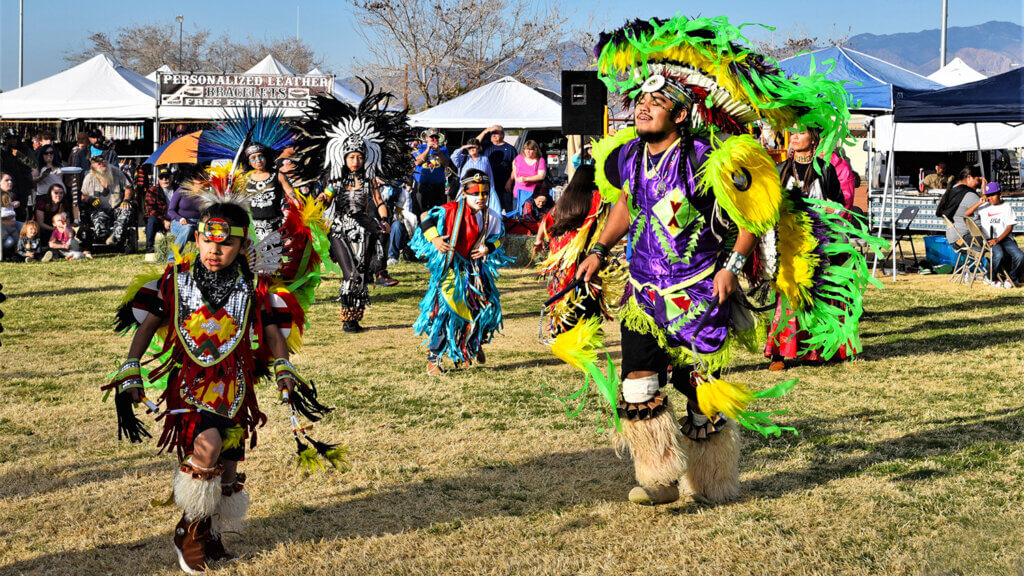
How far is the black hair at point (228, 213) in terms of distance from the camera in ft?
12.2

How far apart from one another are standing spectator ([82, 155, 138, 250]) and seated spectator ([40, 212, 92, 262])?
68 centimetres

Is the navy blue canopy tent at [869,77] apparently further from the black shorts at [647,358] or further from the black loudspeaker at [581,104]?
the black shorts at [647,358]

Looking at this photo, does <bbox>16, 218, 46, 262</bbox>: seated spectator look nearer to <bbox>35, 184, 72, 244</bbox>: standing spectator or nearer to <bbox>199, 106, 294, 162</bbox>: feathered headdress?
<bbox>35, 184, 72, 244</bbox>: standing spectator

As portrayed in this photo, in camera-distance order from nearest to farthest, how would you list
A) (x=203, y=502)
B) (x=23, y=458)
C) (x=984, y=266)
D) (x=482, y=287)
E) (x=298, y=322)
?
1. (x=203, y=502)
2. (x=298, y=322)
3. (x=23, y=458)
4. (x=482, y=287)
5. (x=984, y=266)

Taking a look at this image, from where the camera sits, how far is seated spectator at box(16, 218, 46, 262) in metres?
14.0

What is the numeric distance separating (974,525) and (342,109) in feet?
20.1

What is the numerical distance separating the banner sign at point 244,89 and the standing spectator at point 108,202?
236 cm

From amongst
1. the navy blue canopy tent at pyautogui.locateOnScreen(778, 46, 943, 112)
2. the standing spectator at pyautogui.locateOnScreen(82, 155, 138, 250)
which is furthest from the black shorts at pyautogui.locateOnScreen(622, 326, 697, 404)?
the standing spectator at pyautogui.locateOnScreen(82, 155, 138, 250)

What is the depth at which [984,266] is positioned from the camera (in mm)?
11734

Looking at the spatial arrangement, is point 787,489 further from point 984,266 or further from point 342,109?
point 984,266

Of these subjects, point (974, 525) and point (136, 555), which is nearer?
→ point (136, 555)

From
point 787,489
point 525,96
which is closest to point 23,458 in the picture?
point 787,489

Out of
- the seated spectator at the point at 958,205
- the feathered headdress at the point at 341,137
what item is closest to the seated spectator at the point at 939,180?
the seated spectator at the point at 958,205

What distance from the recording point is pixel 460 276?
23.1ft
